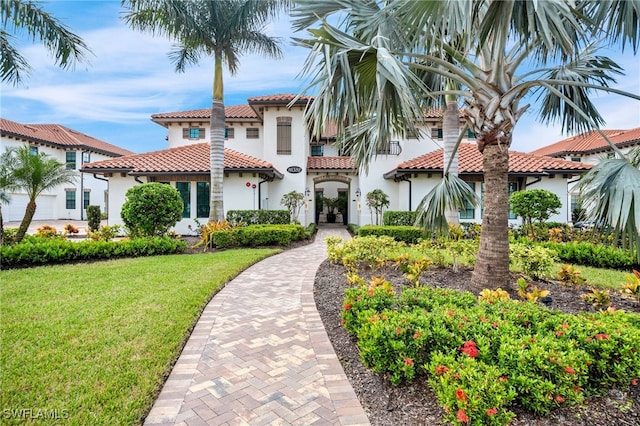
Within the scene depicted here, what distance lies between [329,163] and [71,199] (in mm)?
27653

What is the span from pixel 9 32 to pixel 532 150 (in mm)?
49000

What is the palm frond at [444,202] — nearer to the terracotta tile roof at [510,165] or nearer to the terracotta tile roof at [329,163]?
the terracotta tile roof at [510,165]

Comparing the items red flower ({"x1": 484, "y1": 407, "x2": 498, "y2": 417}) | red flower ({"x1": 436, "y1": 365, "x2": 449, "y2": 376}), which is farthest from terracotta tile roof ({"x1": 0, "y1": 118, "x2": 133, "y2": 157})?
red flower ({"x1": 484, "y1": 407, "x2": 498, "y2": 417})

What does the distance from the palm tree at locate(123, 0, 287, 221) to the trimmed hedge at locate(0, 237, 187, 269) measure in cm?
302

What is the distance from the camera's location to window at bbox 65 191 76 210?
31.0m

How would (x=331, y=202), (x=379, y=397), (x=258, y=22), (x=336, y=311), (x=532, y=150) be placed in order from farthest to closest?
(x=532, y=150), (x=331, y=202), (x=258, y=22), (x=336, y=311), (x=379, y=397)

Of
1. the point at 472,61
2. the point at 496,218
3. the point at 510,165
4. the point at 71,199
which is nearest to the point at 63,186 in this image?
the point at 71,199

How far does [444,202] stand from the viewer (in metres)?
6.59

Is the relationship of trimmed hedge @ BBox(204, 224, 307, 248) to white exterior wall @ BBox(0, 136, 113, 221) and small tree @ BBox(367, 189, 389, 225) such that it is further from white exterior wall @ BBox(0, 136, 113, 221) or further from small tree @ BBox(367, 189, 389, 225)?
white exterior wall @ BBox(0, 136, 113, 221)

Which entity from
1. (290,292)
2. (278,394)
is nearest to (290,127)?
(290,292)

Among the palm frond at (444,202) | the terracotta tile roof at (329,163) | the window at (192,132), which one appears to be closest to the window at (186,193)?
the window at (192,132)

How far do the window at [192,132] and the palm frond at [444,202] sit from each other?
18884 millimetres

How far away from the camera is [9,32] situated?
1045 centimetres

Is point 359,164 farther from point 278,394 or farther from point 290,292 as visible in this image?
point 278,394
